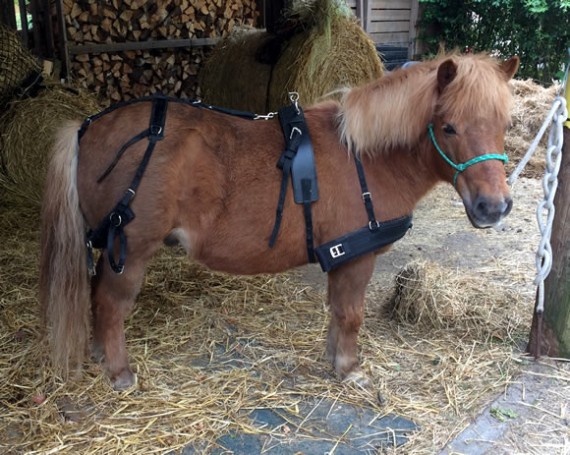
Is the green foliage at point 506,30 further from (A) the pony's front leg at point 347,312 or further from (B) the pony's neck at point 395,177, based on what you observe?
(A) the pony's front leg at point 347,312

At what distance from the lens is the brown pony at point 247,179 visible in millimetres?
2238

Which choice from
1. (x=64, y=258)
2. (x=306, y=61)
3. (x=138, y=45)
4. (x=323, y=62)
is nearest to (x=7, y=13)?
(x=138, y=45)

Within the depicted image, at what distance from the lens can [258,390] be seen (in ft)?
8.81

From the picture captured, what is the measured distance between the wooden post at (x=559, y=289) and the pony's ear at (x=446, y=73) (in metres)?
0.83

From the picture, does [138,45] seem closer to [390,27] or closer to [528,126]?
[390,27]

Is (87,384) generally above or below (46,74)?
below

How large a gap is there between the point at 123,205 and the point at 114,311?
543 mm

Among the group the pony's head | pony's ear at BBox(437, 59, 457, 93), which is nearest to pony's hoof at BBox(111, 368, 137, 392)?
the pony's head

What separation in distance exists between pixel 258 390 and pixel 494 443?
1086 millimetres

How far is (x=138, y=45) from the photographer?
6.22 meters

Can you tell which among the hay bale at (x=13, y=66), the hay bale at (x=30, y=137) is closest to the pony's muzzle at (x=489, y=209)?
the hay bale at (x=30, y=137)

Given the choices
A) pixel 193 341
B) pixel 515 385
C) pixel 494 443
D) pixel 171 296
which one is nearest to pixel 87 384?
pixel 193 341

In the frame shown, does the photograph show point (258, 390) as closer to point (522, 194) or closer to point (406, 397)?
point (406, 397)

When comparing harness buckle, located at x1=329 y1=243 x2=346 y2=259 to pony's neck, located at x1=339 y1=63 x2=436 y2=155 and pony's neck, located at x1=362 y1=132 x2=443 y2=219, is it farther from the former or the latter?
pony's neck, located at x1=339 y1=63 x2=436 y2=155
